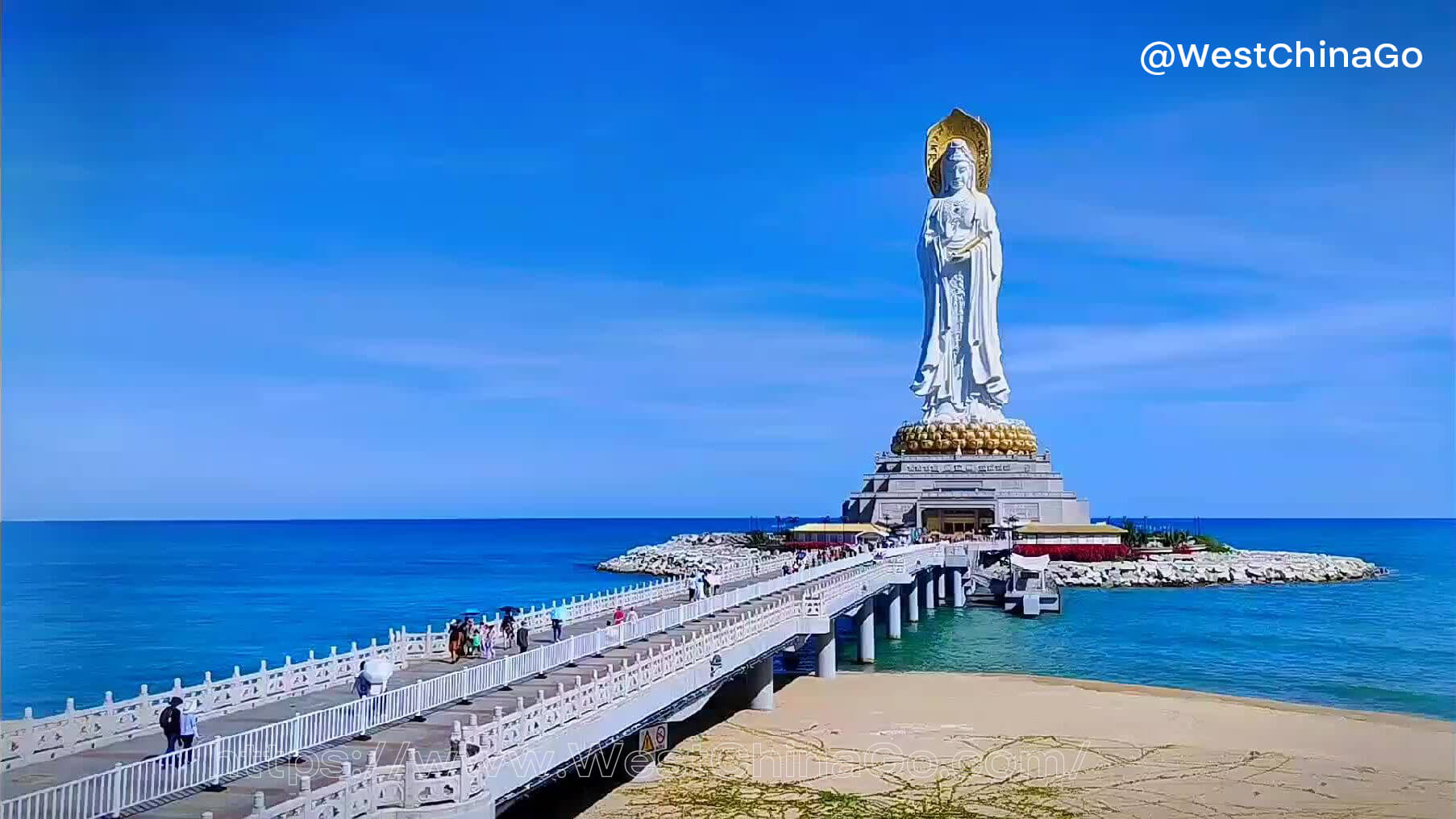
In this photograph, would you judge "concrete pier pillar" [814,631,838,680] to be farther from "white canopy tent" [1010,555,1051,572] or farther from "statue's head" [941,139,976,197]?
"statue's head" [941,139,976,197]

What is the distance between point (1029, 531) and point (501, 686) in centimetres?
4172

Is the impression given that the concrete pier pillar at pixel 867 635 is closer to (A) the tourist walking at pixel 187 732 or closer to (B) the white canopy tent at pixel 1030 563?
(B) the white canopy tent at pixel 1030 563

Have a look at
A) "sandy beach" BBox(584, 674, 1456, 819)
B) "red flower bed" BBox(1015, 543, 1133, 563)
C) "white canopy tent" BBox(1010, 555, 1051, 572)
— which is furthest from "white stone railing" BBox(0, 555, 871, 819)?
"red flower bed" BBox(1015, 543, 1133, 563)

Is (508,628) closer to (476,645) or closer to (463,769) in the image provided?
(476,645)

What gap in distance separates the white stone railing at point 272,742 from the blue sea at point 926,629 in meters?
14.1

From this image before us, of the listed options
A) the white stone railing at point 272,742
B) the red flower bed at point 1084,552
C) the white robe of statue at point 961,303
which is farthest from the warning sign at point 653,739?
the white robe of statue at point 961,303

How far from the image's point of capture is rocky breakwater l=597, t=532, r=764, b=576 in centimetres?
6475

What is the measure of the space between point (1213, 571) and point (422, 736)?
171ft

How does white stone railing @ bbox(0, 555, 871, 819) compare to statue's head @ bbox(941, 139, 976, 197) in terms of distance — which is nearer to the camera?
white stone railing @ bbox(0, 555, 871, 819)

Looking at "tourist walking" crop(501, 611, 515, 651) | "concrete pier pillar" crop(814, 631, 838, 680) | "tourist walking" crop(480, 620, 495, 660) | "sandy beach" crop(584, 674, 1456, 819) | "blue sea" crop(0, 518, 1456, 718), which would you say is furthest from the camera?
"blue sea" crop(0, 518, 1456, 718)

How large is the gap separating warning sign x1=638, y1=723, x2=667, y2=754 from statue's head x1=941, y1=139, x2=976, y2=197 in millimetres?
51922

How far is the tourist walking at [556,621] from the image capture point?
2250cm

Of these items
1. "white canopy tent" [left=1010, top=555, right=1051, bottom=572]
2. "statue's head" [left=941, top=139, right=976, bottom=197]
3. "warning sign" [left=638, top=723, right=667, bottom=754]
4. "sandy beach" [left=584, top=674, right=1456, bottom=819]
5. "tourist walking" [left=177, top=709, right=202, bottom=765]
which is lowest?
"sandy beach" [left=584, top=674, right=1456, bottom=819]

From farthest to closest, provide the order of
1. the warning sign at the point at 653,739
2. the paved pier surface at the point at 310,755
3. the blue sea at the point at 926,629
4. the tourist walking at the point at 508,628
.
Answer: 1. the blue sea at the point at 926,629
2. the tourist walking at the point at 508,628
3. the warning sign at the point at 653,739
4. the paved pier surface at the point at 310,755
